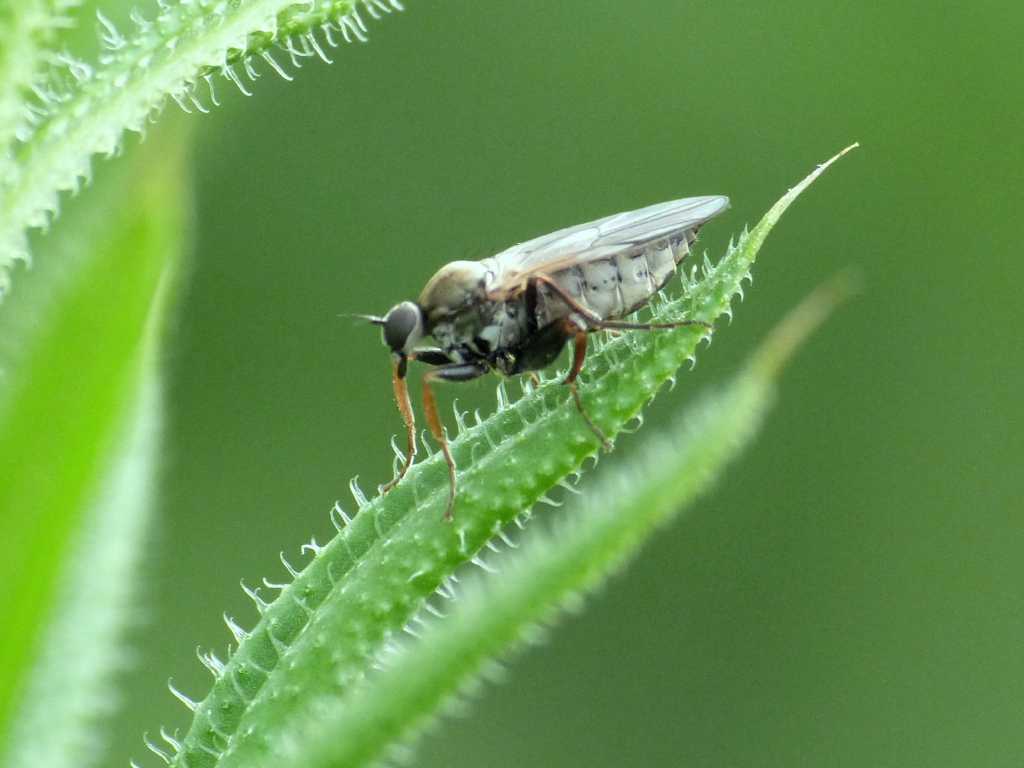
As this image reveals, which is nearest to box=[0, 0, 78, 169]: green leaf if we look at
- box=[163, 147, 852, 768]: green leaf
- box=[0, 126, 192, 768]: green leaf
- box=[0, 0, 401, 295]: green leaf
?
box=[0, 0, 401, 295]: green leaf

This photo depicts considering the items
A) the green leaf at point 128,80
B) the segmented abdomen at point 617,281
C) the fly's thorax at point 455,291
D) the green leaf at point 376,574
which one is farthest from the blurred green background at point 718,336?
the green leaf at point 128,80

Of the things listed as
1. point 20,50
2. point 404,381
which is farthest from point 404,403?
point 20,50

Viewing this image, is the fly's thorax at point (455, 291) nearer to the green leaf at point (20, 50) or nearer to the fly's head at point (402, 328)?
the fly's head at point (402, 328)

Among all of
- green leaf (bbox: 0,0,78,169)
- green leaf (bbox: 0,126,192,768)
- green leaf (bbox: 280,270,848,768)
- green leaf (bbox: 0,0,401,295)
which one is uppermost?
green leaf (bbox: 0,0,78,169)

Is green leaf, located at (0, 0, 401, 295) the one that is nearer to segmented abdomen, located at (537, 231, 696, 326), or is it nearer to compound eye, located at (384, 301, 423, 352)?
segmented abdomen, located at (537, 231, 696, 326)

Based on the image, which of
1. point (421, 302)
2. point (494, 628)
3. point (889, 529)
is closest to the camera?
point (494, 628)

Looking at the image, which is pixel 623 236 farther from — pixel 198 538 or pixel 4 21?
pixel 198 538

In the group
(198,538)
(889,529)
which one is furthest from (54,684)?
(889,529)
